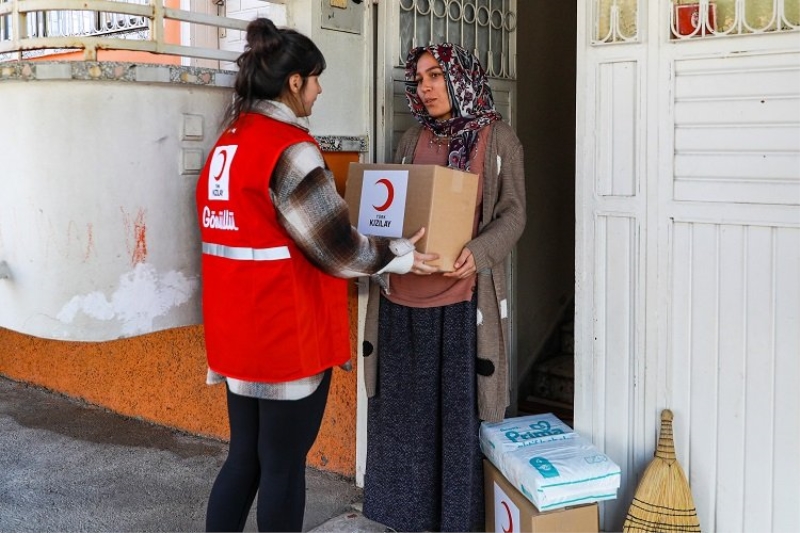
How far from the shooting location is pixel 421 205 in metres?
2.54

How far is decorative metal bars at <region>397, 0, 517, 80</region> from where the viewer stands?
3.25m

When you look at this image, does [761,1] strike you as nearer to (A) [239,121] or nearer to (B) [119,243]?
(A) [239,121]

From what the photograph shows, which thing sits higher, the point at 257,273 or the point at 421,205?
the point at 421,205

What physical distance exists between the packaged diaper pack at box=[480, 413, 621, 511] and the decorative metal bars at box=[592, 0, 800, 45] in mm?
1344

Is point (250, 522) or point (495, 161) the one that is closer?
point (495, 161)

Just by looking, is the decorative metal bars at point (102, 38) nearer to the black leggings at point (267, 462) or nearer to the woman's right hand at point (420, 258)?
the woman's right hand at point (420, 258)

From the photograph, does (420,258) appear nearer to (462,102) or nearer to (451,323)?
(451,323)

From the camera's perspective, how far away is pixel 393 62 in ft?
10.5

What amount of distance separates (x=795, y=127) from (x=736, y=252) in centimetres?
40

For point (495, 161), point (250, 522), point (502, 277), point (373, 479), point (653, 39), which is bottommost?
point (250, 522)

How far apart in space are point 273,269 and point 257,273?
Answer: 0.04m

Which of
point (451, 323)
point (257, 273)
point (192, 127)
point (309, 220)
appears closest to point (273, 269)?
point (257, 273)

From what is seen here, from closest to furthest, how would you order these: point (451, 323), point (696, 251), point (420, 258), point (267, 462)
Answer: point (267, 462)
point (420, 258)
point (696, 251)
point (451, 323)

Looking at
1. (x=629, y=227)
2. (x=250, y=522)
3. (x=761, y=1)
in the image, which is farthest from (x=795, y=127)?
(x=250, y=522)
